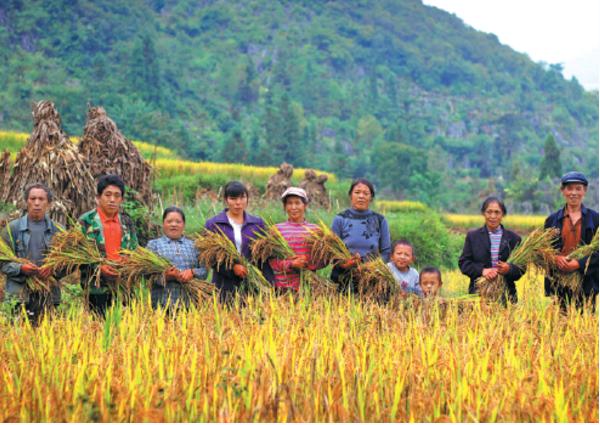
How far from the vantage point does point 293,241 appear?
19.3 ft

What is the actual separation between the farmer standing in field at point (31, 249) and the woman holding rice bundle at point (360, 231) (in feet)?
5.96

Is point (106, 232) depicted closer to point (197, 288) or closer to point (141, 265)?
point (141, 265)

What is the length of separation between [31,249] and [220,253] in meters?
1.14

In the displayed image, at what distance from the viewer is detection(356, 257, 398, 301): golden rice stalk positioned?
5703 mm

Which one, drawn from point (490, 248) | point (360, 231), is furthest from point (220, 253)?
point (490, 248)

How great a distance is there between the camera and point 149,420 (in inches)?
135

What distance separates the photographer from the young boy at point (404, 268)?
5965mm

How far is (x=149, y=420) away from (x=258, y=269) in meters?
2.55

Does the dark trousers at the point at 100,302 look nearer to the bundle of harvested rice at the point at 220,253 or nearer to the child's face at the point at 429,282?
the bundle of harvested rice at the point at 220,253

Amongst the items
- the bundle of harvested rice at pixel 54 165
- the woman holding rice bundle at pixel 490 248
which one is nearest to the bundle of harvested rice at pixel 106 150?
the bundle of harvested rice at pixel 54 165

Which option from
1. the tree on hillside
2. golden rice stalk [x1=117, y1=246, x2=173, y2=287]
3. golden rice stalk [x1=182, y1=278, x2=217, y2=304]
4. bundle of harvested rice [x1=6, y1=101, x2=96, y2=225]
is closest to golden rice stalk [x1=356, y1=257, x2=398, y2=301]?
golden rice stalk [x1=182, y1=278, x2=217, y2=304]

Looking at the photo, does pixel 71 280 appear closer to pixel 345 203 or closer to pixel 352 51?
pixel 345 203

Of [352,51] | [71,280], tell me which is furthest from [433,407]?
[352,51]

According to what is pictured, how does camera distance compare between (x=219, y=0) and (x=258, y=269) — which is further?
(x=219, y=0)
